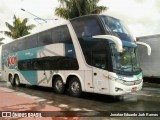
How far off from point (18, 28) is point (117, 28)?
30.0 meters

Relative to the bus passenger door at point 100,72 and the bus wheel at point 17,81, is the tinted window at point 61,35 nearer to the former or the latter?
the bus passenger door at point 100,72

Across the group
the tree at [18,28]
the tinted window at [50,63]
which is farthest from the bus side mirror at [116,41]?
the tree at [18,28]

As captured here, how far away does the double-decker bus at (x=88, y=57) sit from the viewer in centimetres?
1151

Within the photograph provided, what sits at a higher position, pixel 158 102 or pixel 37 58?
pixel 37 58

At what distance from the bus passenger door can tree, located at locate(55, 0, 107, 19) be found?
15.6 meters

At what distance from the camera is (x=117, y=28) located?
12.6m

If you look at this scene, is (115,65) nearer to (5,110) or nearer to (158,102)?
(158,102)

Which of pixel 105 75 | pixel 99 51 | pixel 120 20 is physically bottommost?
pixel 105 75

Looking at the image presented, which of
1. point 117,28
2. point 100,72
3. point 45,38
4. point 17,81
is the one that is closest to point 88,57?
point 100,72

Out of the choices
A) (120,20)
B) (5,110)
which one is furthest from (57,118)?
(120,20)

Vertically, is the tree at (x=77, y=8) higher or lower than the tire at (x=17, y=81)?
higher

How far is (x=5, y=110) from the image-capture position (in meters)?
9.97

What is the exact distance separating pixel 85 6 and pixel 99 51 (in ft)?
53.2

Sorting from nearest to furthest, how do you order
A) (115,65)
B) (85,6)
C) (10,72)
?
(115,65) < (10,72) < (85,6)
